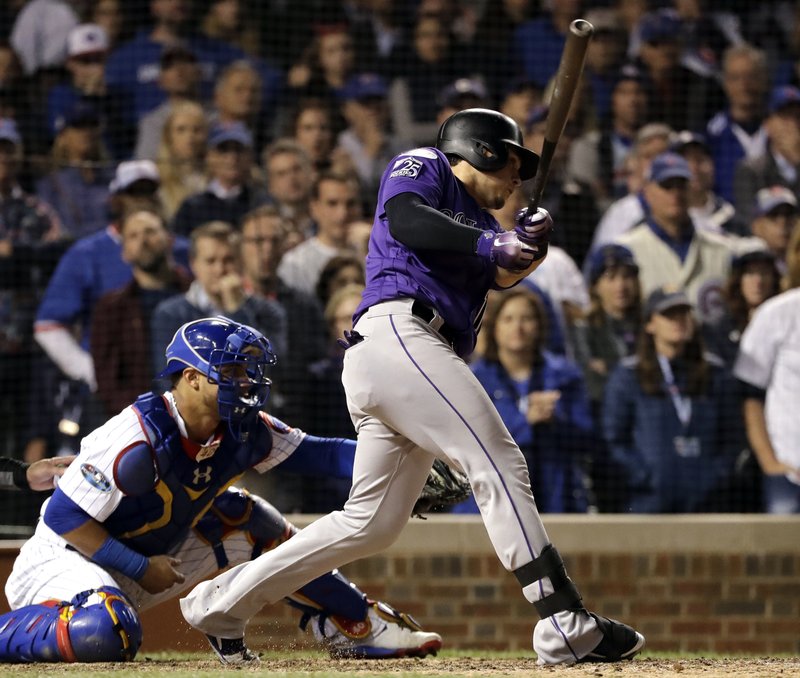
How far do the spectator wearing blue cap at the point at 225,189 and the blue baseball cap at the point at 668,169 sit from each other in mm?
2307

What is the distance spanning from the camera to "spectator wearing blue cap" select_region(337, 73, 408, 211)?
9000 mm

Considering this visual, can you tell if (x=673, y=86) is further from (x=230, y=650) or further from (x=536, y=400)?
(x=230, y=650)

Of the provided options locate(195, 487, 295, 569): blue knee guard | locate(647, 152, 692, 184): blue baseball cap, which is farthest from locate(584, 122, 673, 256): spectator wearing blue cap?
locate(195, 487, 295, 569): blue knee guard

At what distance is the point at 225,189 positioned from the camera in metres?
8.27

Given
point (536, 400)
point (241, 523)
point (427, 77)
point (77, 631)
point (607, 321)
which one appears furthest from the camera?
point (427, 77)

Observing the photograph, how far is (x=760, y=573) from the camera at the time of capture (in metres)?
6.87

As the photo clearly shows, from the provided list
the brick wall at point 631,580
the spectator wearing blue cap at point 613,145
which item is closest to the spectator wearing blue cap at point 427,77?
the spectator wearing blue cap at point 613,145

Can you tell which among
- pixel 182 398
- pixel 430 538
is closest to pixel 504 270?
pixel 182 398

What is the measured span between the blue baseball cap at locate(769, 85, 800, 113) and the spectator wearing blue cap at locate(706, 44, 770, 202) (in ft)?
0.27

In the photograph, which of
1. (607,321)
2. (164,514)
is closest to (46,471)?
(164,514)

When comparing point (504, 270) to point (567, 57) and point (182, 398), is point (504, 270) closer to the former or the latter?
point (567, 57)

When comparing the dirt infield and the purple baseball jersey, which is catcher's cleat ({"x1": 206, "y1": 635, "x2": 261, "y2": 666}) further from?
the purple baseball jersey

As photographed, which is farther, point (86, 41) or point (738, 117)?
point (738, 117)

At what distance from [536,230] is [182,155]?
5.02m
